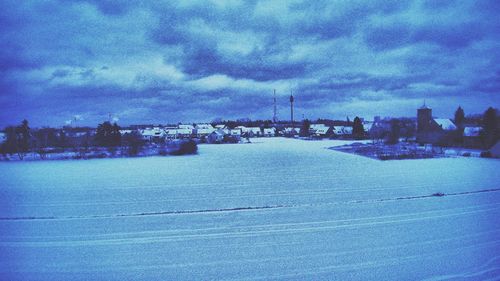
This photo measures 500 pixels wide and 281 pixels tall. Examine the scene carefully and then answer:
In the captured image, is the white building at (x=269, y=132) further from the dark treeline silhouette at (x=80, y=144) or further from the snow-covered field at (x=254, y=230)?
the snow-covered field at (x=254, y=230)

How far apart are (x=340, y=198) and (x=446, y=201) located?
12.5 feet

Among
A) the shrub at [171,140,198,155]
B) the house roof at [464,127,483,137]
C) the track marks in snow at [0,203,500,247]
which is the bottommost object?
the track marks in snow at [0,203,500,247]

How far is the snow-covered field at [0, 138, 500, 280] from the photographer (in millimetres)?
7031

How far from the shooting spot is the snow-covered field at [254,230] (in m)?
7.03

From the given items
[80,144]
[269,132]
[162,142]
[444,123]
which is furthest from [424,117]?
[80,144]

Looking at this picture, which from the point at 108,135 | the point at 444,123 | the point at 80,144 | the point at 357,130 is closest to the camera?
the point at 108,135

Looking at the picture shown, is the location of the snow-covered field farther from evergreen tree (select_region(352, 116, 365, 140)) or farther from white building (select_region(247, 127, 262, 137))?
white building (select_region(247, 127, 262, 137))

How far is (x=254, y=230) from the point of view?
9625 mm

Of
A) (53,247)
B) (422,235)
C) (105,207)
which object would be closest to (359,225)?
(422,235)

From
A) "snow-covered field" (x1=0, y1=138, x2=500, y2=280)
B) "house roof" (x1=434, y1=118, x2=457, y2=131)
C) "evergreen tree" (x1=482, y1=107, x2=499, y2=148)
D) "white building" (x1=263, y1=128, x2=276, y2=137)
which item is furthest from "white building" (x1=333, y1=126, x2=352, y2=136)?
"snow-covered field" (x1=0, y1=138, x2=500, y2=280)

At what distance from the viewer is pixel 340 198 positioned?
1374 cm

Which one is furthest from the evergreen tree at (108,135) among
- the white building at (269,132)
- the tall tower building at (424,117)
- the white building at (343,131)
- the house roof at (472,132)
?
the white building at (269,132)

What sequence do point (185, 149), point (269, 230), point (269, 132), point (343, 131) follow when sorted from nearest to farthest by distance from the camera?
point (269, 230)
point (185, 149)
point (343, 131)
point (269, 132)

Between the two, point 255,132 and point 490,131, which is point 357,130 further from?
point 255,132
